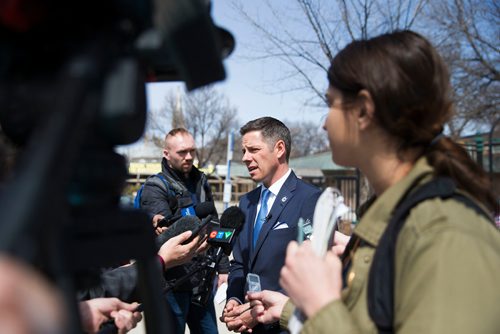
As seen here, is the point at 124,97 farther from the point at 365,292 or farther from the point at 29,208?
the point at 365,292

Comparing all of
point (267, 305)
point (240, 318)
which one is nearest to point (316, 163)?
point (240, 318)

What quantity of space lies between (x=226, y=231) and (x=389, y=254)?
2244 mm

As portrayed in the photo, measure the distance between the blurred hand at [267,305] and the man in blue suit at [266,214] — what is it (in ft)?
1.93

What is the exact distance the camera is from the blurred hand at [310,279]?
1533mm

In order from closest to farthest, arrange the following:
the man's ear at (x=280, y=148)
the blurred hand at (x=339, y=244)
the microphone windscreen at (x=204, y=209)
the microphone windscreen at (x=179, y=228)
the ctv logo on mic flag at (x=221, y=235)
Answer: the blurred hand at (x=339, y=244), the ctv logo on mic flag at (x=221, y=235), the microphone windscreen at (x=179, y=228), the microphone windscreen at (x=204, y=209), the man's ear at (x=280, y=148)

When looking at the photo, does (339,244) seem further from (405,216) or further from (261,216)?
(261,216)

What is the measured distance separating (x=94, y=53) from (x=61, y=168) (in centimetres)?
20

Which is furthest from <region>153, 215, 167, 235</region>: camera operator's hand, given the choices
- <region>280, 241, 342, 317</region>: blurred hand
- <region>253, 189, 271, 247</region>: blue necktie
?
<region>280, 241, 342, 317</region>: blurred hand

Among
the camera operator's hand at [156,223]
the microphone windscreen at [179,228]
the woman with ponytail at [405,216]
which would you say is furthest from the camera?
the camera operator's hand at [156,223]

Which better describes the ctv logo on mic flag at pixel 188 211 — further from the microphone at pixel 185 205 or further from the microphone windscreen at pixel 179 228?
the microphone windscreen at pixel 179 228

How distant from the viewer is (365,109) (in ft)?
5.55

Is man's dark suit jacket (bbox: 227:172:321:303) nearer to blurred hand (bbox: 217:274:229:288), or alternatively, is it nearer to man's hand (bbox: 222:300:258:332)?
man's hand (bbox: 222:300:258:332)

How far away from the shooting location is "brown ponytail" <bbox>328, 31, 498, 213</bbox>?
159 cm

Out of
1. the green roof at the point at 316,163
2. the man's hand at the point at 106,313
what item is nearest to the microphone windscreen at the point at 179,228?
the man's hand at the point at 106,313
